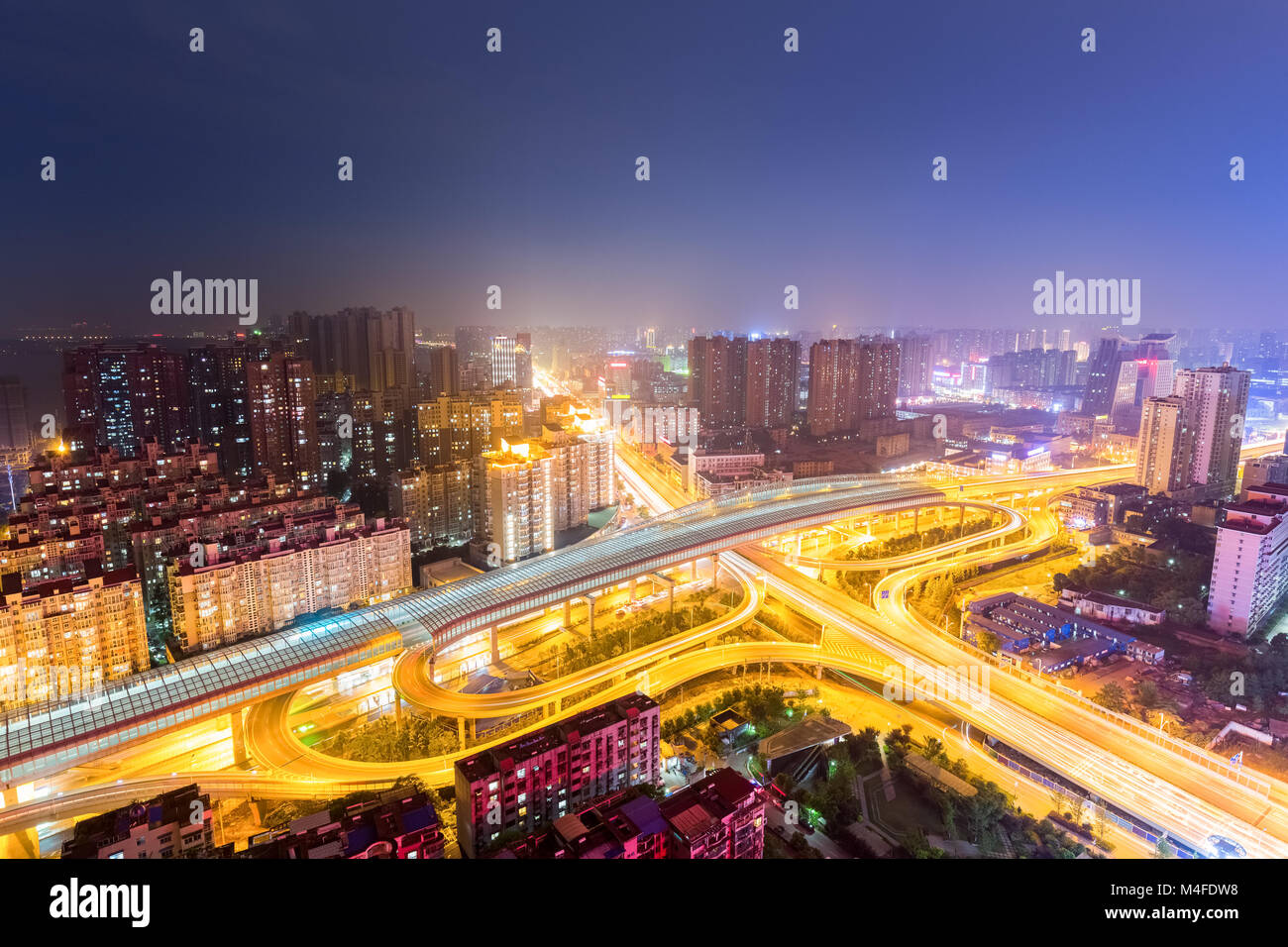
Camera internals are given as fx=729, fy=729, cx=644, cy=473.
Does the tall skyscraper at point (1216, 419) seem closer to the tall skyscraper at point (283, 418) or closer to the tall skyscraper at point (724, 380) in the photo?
the tall skyscraper at point (724, 380)

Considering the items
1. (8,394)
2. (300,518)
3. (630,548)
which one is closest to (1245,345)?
(630,548)

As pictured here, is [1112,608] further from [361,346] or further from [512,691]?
[361,346]

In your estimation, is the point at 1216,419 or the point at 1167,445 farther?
the point at 1167,445

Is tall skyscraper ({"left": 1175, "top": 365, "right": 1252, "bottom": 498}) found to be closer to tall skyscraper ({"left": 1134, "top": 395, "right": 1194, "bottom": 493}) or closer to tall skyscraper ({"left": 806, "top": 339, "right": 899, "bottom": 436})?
tall skyscraper ({"left": 1134, "top": 395, "right": 1194, "bottom": 493})

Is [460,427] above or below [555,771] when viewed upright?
above

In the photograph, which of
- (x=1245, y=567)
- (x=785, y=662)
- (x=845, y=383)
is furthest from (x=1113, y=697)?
(x=845, y=383)

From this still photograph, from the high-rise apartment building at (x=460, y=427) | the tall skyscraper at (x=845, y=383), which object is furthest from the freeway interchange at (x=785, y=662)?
the tall skyscraper at (x=845, y=383)

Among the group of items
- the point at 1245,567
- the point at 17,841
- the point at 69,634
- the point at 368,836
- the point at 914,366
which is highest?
the point at 914,366

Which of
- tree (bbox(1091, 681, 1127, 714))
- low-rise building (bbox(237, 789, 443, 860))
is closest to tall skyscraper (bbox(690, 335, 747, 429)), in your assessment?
tree (bbox(1091, 681, 1127, 714))
